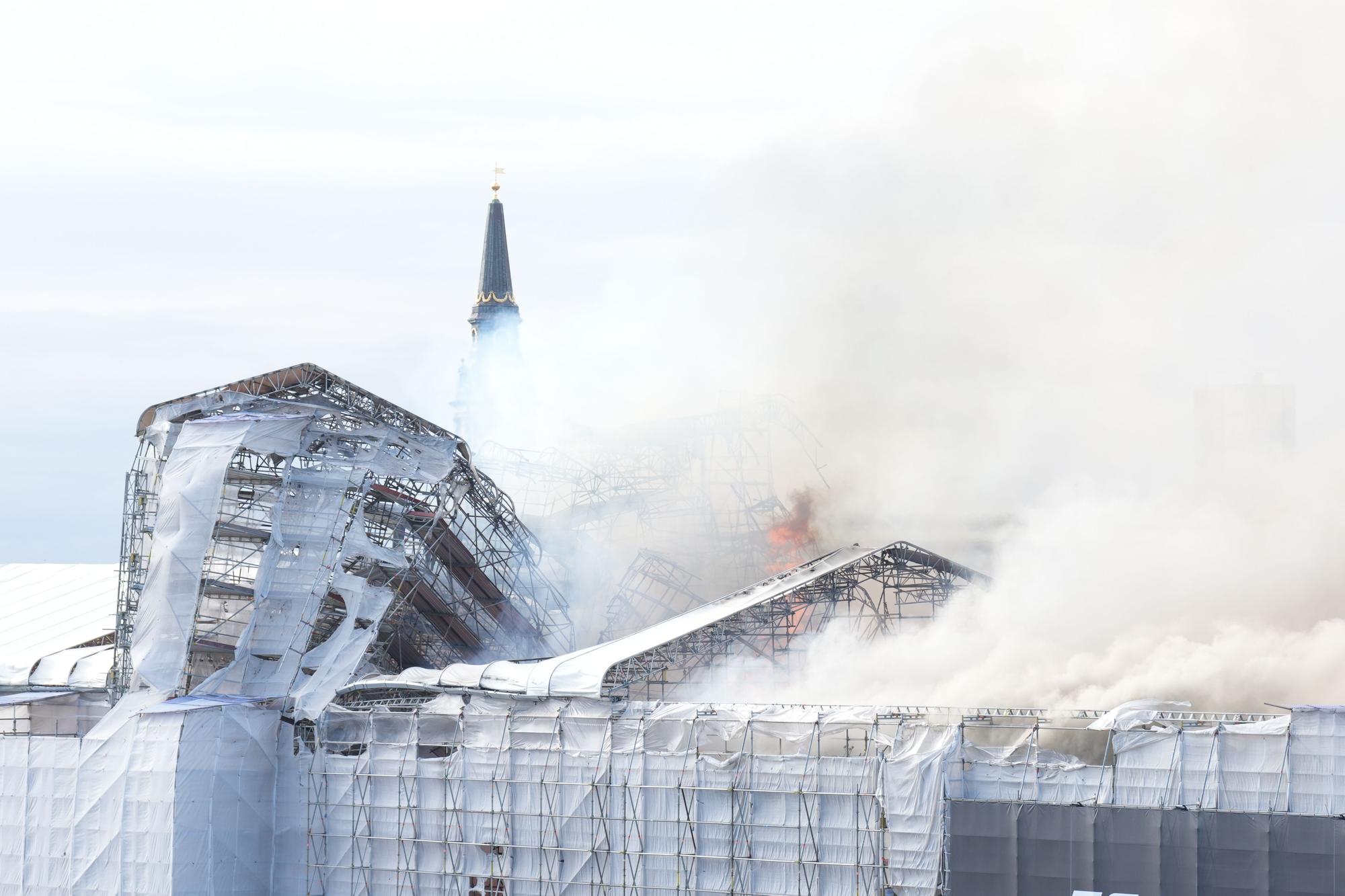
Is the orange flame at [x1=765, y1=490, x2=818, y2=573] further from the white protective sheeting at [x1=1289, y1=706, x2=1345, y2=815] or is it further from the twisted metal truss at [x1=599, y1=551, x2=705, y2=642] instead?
the white protective sheeting at [x1=1289, y1=706, x2=1345, y2=815]

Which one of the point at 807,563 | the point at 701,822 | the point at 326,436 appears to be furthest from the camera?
the point at 807,563

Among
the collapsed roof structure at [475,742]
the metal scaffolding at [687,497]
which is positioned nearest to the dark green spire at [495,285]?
the metal scaffolding at [687,497]

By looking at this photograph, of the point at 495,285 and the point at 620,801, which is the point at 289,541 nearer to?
the point at 620,801

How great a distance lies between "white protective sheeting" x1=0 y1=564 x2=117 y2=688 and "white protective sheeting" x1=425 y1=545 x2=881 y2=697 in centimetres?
2386

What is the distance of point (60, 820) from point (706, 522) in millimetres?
38032

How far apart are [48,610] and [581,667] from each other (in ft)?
125

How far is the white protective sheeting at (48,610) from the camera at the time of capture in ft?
235

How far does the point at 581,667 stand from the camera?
52188 millimetres

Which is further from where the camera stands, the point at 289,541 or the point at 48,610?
the point at 48,610

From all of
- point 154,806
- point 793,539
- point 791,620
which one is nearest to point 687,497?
point 793,539

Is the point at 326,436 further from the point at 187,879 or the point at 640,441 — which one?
the point at 640,441

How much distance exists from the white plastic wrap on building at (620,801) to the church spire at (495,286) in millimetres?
81632

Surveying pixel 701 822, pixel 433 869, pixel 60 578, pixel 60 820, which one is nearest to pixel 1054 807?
pixel 701 822

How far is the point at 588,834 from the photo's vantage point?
51.0 metres
